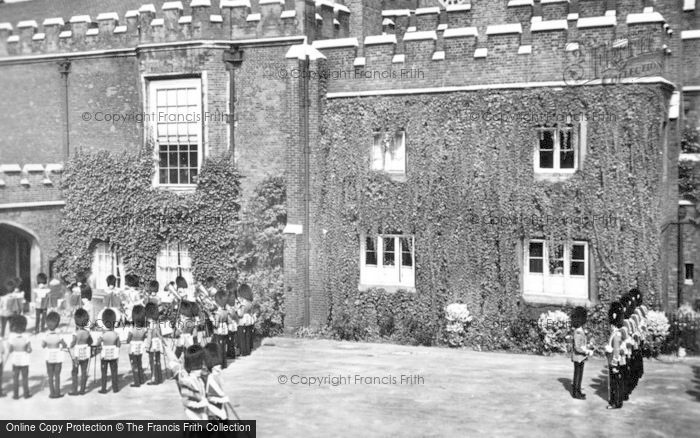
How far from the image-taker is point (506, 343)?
2006 cm

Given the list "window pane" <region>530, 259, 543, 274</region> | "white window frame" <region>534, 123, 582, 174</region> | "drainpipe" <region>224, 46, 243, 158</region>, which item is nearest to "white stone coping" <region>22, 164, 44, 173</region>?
"drainpipe" <region>224, 46, 243, 158</region>

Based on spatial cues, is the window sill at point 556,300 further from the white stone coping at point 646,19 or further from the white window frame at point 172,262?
the white window frame at point 172,262

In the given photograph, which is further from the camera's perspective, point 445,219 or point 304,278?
point 304,278

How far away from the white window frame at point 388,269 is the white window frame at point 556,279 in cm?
294

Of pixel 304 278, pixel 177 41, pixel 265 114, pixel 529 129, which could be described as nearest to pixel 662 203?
pixel 529 129

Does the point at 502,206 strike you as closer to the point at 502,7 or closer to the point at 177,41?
the point at 502,7

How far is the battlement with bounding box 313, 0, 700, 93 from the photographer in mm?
18969

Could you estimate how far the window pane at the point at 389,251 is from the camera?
21.5 metres

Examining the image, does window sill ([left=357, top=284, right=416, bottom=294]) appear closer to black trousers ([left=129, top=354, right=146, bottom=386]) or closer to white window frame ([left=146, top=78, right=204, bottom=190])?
white window frame ([left=146, top=78, right=204, bottom=190])

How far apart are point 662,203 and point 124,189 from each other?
1512cm

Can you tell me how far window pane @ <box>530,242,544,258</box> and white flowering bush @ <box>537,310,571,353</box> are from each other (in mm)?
1491

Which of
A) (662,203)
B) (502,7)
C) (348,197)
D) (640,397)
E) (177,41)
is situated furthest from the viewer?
(502,7)

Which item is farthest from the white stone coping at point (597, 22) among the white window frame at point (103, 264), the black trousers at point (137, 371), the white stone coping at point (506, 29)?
the white window frame at point (103, 264)

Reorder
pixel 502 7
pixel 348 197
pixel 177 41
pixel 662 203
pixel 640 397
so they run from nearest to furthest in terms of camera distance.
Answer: pixel 640 397, pixel 662 203, pixel 348 197, pixel 177 41, pixel 502 7
